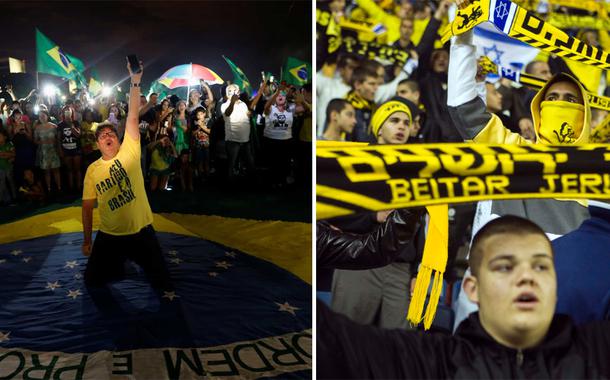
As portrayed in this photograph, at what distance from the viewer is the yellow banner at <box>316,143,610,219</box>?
162 cm

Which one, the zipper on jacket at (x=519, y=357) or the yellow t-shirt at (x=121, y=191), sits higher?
the yellow t-shirt at (x=121, y=191)

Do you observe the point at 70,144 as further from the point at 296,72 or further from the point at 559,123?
the point at 559,123

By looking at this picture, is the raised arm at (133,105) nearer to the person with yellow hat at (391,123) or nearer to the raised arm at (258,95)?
the raised arm at (258,95)

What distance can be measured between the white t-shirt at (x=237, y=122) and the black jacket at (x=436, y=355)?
84cm

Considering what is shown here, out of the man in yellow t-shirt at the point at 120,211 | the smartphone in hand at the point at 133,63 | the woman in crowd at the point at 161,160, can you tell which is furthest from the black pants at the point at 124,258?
the smartphone in hand at the point at 133,63

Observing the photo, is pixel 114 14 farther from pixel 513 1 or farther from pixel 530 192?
pixel 530 192

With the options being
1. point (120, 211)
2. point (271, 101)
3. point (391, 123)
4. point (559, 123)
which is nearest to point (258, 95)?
point (271, 101)

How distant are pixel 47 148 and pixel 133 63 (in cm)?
49

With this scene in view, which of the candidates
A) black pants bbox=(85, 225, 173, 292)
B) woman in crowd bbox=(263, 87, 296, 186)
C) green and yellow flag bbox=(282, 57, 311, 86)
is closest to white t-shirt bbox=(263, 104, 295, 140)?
woman in crowd bbox=(263, 87, 296, 186)

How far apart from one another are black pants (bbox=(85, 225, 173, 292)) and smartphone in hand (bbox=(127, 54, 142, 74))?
64 cm

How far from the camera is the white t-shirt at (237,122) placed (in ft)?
6.75

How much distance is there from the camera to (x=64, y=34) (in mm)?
1896

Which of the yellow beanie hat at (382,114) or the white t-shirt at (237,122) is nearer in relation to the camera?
the yellow beanie hat at (382,114)

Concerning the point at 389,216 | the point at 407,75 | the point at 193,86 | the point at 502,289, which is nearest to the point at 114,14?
the point at 193,86
